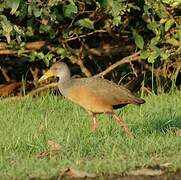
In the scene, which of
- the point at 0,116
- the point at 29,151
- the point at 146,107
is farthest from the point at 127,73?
the point at 29,151

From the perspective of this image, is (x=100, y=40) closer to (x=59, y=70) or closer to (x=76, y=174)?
(x=59, y=70)

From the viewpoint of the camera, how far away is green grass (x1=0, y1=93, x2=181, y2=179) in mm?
6844

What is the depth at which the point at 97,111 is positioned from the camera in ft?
29.0

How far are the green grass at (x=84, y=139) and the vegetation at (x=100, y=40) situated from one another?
1221mm

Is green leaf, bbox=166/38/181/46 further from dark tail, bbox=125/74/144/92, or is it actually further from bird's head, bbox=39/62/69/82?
bird's head, bbox=39/62/69/82

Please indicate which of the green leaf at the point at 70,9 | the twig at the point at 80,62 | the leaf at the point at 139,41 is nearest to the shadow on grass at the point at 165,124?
the green leaf at the point at 70,9

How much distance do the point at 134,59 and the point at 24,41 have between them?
5.54 ft

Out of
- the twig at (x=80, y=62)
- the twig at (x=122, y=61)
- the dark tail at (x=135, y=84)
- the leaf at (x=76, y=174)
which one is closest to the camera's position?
the leaf at (x=76, y=174)

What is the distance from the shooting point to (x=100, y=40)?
13.1m

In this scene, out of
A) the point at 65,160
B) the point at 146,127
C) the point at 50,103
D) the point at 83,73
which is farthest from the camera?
the point at 83,73

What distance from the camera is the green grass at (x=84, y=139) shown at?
6844 mm

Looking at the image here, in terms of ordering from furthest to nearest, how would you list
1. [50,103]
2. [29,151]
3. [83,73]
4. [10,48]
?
[83,73], [10,48], [50,103], [29,151]

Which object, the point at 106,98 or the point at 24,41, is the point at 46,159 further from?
the point at 24,41

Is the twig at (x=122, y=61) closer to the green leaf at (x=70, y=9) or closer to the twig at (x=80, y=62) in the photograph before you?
the twig at (x=80, y=62)
